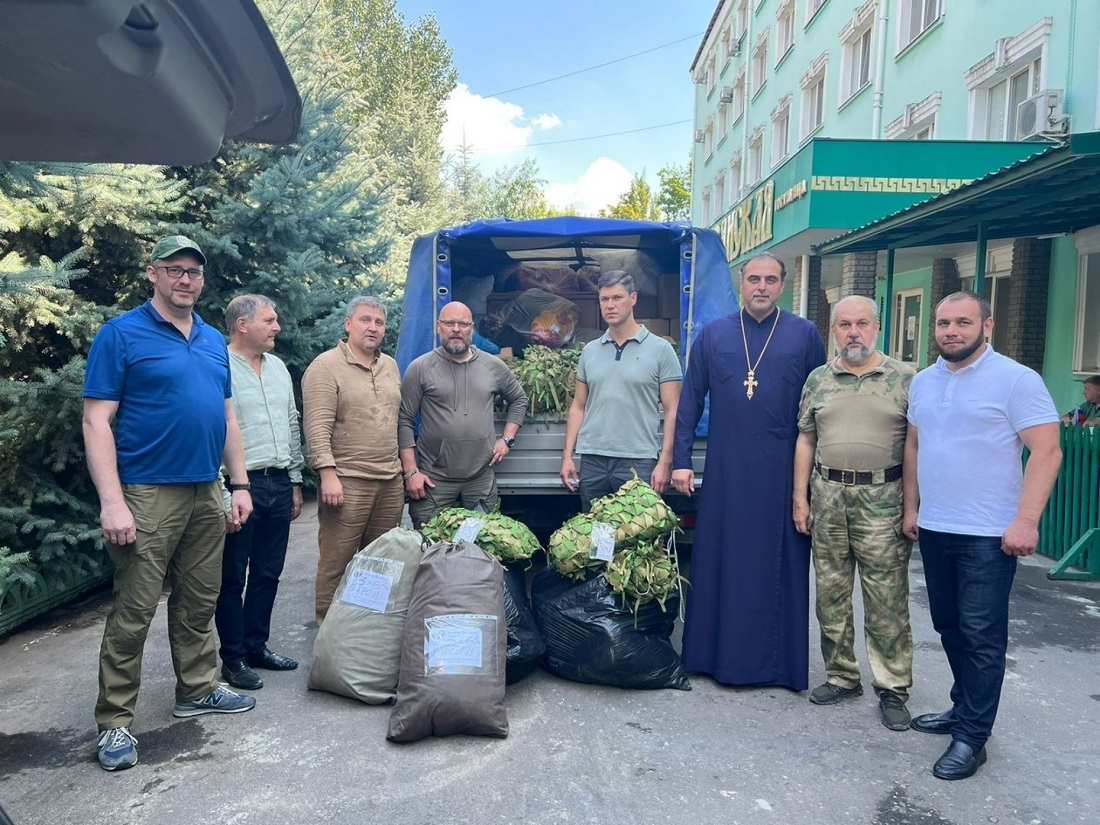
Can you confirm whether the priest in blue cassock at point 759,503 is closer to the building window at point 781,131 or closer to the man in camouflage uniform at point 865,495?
the man in camouflage uniform at point 865,495

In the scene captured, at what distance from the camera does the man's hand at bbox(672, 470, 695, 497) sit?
388 cm

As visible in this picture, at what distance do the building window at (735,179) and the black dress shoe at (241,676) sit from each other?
2475 centimetres

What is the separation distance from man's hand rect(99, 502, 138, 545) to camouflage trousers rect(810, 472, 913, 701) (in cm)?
294

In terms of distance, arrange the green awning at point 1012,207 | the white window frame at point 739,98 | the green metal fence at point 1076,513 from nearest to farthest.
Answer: the green awning at point 1012,207
the green metal fence at point 1076,513
the white window frame at point 739,98

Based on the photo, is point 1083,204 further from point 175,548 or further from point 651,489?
point 175,548

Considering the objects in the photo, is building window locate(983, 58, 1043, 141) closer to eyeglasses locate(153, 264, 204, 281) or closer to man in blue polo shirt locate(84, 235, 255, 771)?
eyeglasses locate(153, 264, 204, 281)

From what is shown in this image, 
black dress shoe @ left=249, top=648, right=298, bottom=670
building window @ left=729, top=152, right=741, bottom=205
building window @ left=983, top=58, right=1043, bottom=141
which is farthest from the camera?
building window @ left=729, top=152, right=741, bottom=205

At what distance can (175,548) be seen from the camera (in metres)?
3.35

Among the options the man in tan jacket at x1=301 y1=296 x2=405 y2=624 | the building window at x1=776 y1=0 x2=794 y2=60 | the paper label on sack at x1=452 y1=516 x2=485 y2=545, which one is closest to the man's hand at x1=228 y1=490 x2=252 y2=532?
the man in tan jacket at x1=301 y1=296 x2=405 y2=624

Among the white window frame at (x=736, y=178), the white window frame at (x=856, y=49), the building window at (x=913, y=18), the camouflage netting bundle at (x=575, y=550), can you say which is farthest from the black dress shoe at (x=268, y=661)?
the white window frame at (x=736, y=178)

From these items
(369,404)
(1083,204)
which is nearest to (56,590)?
(369,404)

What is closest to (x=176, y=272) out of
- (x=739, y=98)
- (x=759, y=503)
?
(x=759, y=503)

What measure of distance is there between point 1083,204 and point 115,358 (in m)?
7.50

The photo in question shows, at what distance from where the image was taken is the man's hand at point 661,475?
4.14m
